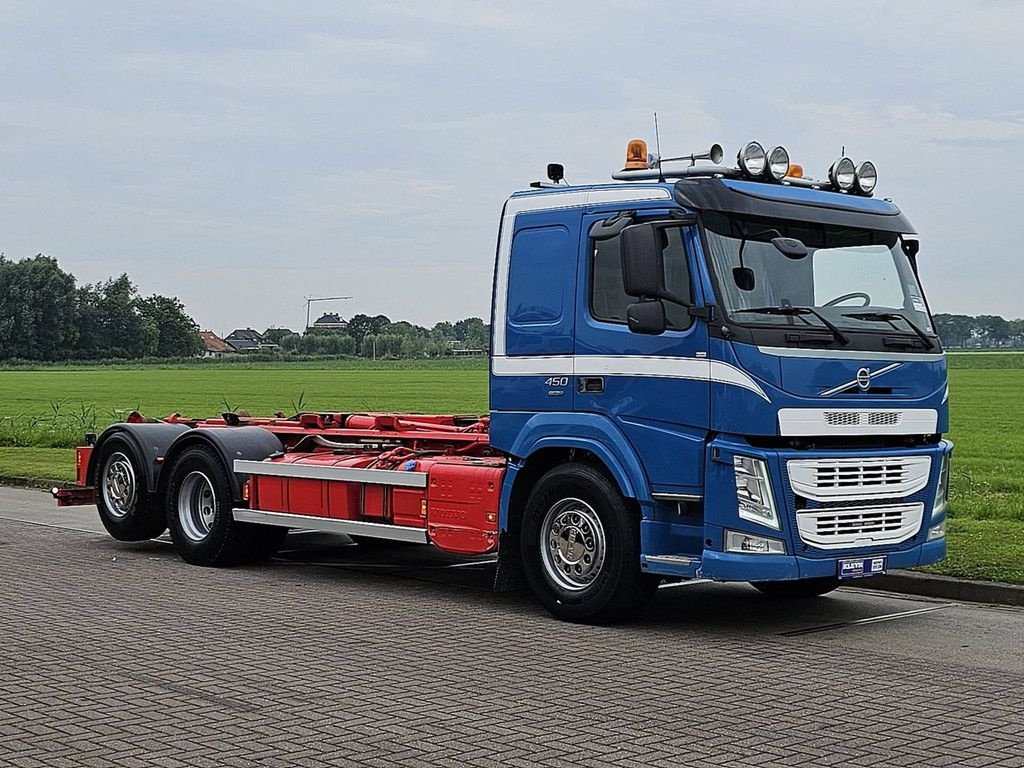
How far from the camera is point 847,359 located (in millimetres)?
9539

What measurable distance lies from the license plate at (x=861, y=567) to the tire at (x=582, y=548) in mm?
1276

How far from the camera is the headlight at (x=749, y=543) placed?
9211 mm

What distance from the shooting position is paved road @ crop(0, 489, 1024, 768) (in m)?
6.44

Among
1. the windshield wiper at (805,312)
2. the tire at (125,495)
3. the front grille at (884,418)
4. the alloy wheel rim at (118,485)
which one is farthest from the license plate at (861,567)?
the alloy wheel rim at (118,485)

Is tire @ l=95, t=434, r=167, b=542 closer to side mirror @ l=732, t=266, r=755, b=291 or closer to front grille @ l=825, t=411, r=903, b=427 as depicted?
side mirror @ l=732, t=266, r=755, b=291

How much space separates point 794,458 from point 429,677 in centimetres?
281

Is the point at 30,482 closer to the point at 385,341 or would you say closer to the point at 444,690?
the point at 444,690

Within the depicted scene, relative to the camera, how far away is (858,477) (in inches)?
379

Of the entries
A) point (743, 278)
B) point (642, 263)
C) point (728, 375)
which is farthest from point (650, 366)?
point (743, 278)

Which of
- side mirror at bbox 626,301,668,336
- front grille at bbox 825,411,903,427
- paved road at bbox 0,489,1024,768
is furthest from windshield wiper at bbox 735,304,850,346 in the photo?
paved road at bbox 0,489,1024,768

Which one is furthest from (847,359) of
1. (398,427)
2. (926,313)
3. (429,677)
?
(398,427)

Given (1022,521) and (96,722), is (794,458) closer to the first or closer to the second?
(96,722)

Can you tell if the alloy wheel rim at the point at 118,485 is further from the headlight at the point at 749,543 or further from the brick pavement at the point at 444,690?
the headlight at the point at 749,543

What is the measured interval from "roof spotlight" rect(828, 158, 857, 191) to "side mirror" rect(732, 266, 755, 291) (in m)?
1.43
